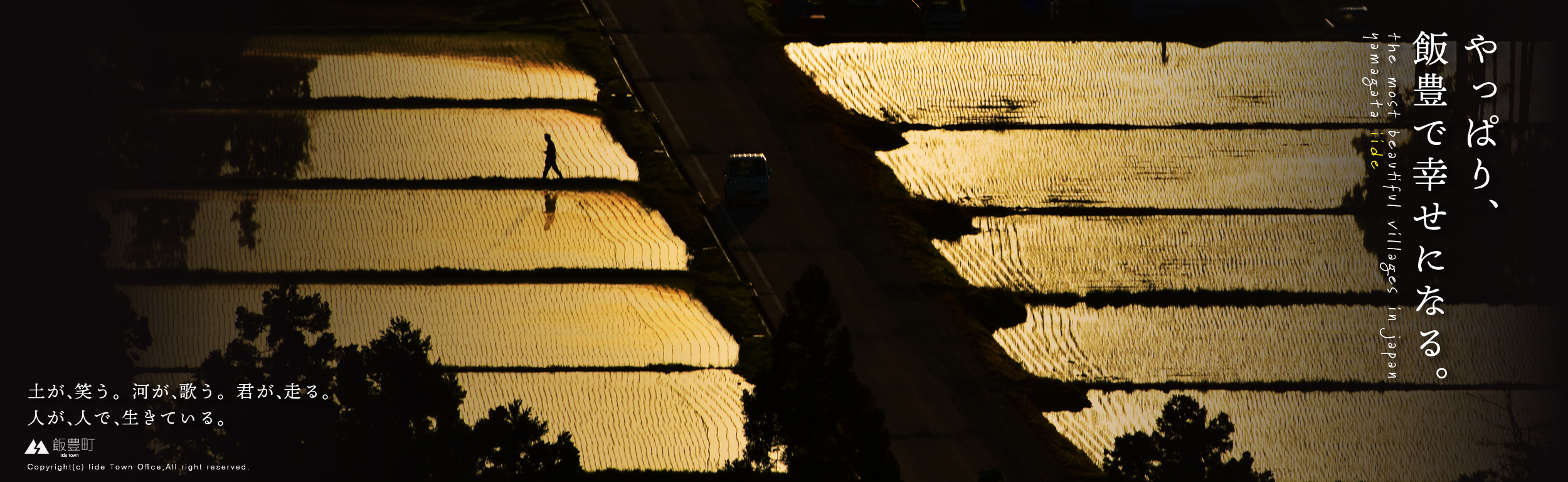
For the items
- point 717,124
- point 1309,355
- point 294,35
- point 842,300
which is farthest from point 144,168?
point 1309,355

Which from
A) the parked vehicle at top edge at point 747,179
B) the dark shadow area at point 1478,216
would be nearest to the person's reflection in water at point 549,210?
the parked vehicle at top edge at point 747,179

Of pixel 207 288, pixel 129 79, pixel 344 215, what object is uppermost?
pixel 129 79

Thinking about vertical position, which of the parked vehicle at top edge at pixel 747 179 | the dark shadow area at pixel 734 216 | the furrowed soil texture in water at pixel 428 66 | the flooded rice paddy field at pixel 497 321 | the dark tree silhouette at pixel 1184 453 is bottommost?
the dark tree silhouette at pixel 1184 453

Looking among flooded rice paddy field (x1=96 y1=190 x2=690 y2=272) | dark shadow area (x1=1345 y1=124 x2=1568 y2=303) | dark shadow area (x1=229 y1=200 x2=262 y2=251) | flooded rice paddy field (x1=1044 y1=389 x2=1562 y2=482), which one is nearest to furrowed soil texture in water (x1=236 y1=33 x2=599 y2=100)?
flooded rice paddy field (x1=96 y1=190 x2=690 y2=272)

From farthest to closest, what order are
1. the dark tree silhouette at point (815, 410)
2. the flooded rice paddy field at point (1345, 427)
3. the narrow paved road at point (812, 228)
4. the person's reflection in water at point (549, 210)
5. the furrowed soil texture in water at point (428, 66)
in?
1. the furrowed soil texture in water at point (428, 66)
2. the person's reflection in water at point (549, 210)
3. the narrow paved road at point (812, 228)
4. the flooded rice paddy field at point (1345, 427)
5. the dark tree silhouette at point (815, 410)

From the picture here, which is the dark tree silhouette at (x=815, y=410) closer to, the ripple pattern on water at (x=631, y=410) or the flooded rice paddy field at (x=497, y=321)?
the ripple pattern on water at (x=631, y=410)

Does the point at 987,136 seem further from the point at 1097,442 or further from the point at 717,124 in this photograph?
the point at 1097,442
